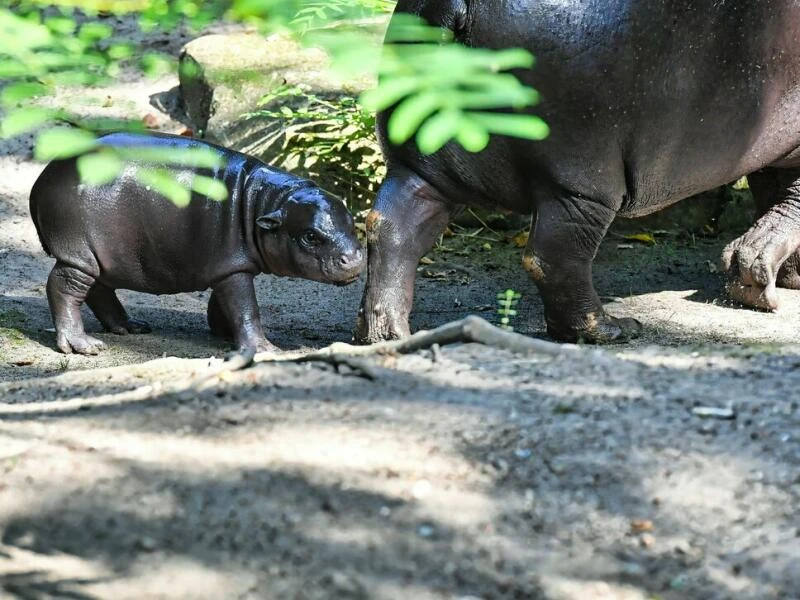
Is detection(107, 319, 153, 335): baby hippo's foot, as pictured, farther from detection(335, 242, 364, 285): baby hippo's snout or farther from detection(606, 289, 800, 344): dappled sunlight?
detection(606, 289, 800, 344): dappled sunlight

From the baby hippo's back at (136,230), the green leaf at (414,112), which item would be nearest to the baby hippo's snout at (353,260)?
the baby hippo's back at (136,230)

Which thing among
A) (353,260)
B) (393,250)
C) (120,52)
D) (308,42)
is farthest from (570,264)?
(308,42)

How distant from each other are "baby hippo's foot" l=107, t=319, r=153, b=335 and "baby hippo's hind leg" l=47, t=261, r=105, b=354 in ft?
1.07

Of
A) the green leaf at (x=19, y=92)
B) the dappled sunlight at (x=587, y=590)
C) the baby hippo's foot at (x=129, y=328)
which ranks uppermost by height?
the green leaf at (x=19, y=92)

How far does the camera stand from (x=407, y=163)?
5.20 meters

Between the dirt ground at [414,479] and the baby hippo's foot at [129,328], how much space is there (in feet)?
7.09

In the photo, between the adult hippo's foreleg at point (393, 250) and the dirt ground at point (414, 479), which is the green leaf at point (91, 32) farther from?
the adult hippo's foreleg at point (393, 250)

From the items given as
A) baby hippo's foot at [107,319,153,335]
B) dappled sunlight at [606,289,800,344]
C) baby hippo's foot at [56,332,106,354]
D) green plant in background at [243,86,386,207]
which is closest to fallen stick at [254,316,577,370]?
dappled sunlight at [606,289,800,344]

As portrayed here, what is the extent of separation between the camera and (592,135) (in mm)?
4891

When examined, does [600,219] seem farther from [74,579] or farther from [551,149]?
[74,579]

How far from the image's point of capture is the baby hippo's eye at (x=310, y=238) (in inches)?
214

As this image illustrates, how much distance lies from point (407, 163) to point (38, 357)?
6.27 feet

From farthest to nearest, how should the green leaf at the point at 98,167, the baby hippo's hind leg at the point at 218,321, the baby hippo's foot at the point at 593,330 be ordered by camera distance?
1. the baby hippo's hind leg at the point at 218,321
2. the baby hippo's foot at the point at 593,330
3. the green leaf at the point at 98,167

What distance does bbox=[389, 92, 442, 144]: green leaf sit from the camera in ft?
4.85
